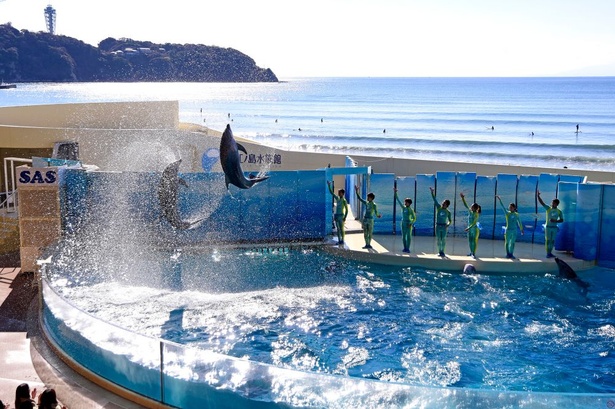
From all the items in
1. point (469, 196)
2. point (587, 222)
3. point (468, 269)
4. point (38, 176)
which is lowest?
point (468, 269)

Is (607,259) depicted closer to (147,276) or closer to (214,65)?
(147,276)

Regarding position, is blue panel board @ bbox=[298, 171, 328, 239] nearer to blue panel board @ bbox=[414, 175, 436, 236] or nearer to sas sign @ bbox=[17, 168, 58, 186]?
blue panel board @ bbox=[414, 175, 436, 236]

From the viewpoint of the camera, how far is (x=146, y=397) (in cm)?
755

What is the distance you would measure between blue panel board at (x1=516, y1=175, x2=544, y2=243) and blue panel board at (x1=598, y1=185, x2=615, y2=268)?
1541mm

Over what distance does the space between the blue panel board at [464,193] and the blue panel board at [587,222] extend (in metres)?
2.46

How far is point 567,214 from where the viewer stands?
15836 millimetres

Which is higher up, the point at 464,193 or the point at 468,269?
the point at 464,193

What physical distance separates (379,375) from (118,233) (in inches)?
324

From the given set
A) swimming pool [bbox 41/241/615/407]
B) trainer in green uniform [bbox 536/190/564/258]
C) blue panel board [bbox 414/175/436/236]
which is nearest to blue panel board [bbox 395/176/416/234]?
blue panel board [bbox 414/175/436/236]

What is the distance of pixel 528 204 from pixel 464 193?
1.51 m

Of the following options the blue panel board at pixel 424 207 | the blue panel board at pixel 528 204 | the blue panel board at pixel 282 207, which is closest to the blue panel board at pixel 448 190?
the blue panel board at pixel 424 207

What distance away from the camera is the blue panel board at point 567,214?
15680 millimetres

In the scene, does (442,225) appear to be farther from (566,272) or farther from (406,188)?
(566,272)

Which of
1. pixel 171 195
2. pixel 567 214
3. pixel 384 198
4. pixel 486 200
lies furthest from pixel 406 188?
pixel 171 195
